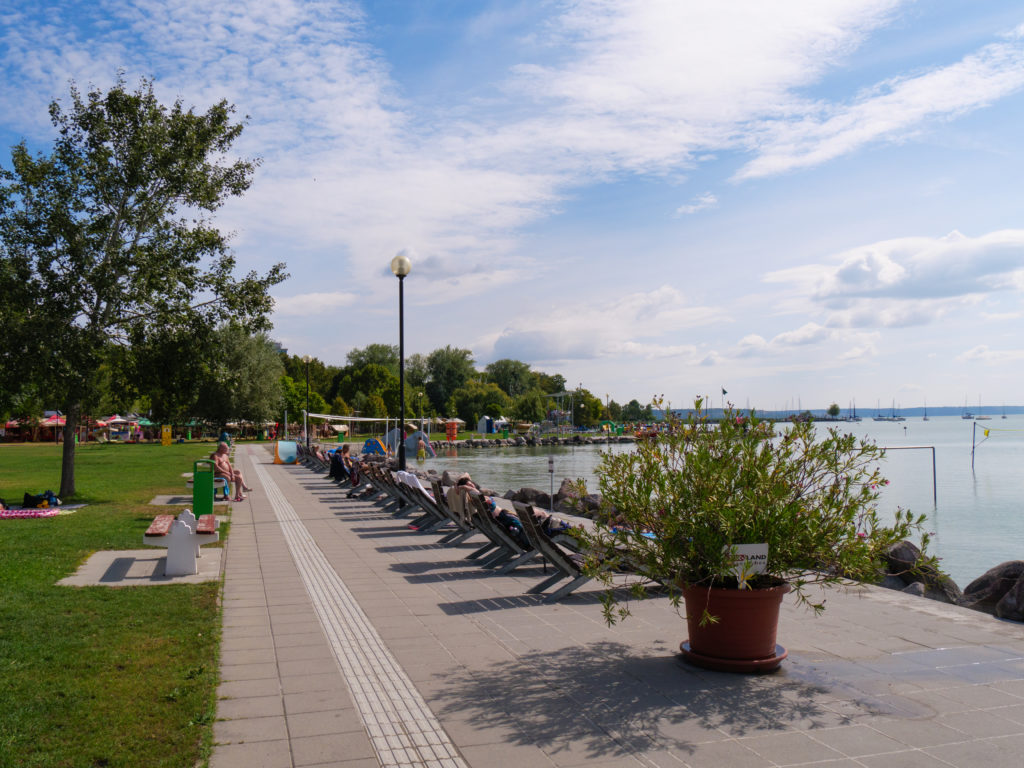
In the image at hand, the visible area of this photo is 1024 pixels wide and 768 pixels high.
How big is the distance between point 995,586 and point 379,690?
640 centimetres

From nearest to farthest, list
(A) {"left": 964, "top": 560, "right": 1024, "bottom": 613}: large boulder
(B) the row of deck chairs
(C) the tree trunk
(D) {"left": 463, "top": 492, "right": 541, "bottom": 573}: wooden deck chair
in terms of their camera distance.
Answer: (B) the row of deck chairs, (A) {"left": 964, "top": 560, "right": 1024, "bottom": 613}: large boulder, (D) {"left": 463, "top": 492, "right": 541, "bottom": 573}: wooden deck chair, (C) the tree trunk

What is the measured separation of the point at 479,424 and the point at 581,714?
97655 millimetres

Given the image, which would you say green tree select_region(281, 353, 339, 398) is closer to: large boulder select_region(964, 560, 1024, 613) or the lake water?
the lake water

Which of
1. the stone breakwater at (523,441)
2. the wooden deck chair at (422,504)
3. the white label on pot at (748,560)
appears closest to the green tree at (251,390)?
the stone breakwater at (523,441)

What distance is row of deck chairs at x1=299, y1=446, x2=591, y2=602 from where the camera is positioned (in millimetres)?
7484

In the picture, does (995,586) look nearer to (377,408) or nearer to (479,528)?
(479,528)

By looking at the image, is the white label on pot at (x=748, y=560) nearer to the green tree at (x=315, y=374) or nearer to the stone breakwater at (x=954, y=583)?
the stone breakwater at (x=954, y=583)

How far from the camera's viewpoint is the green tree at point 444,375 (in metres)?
112

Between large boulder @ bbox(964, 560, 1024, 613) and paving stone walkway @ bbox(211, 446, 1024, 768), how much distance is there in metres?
0.83

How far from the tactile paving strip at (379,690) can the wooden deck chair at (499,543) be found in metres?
1.79

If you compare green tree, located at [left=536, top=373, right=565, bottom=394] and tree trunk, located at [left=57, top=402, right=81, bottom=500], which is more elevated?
green tree, located at [left=536, top=373, right=565, bottom=394]

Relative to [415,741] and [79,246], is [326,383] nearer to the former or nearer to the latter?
[79,246]

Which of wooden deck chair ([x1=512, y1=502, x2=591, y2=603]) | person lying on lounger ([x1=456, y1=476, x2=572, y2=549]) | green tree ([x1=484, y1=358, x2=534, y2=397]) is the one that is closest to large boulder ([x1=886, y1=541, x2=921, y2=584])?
person lying on lounger ([x1=456, y1=476, x2=572, y2=549])

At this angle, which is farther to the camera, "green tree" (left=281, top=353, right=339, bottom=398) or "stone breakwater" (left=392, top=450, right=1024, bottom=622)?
"green tree" (left=281, top=353, right=339, bottom=398)
